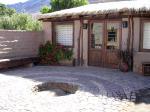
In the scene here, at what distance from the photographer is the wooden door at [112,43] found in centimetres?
1409

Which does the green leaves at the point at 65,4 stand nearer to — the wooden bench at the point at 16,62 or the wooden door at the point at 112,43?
the wooden bench at the point at 16,62

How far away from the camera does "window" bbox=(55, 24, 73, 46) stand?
51.5ft

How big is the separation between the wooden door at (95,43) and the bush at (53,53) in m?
1.11

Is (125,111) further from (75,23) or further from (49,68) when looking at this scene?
(75,23)

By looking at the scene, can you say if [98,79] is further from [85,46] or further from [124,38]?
Answer: [85,46]

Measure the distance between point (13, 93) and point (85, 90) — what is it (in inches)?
88.8

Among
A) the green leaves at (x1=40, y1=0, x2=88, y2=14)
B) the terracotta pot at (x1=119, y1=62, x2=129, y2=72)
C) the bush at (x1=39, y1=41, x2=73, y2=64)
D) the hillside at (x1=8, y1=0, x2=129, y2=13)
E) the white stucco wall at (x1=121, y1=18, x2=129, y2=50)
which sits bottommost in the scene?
the terracotta pot at (x1=119, y1=62, x2=129, y2=72)

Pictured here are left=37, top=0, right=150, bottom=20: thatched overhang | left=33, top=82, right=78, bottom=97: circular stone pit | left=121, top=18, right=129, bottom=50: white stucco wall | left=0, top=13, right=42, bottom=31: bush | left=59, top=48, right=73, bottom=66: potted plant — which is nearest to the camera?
left=33, top=82, right=78, bottom=97: circular stone pit

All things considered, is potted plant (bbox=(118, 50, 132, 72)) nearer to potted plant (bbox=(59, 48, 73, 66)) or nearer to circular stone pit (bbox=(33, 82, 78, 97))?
potted plant (bbox=(59, 48, 73, 66))

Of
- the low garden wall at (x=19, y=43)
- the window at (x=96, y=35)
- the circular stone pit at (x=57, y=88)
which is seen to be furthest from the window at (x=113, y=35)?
the circular stone pit at (x=57, y=88)

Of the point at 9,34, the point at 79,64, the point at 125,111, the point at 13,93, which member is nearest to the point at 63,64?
the point at 79,64

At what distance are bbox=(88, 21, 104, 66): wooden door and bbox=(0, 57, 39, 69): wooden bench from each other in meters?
2.89

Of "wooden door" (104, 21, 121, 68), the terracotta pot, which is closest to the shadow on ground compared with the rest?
the terracotta pot

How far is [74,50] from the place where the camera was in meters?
15.4
